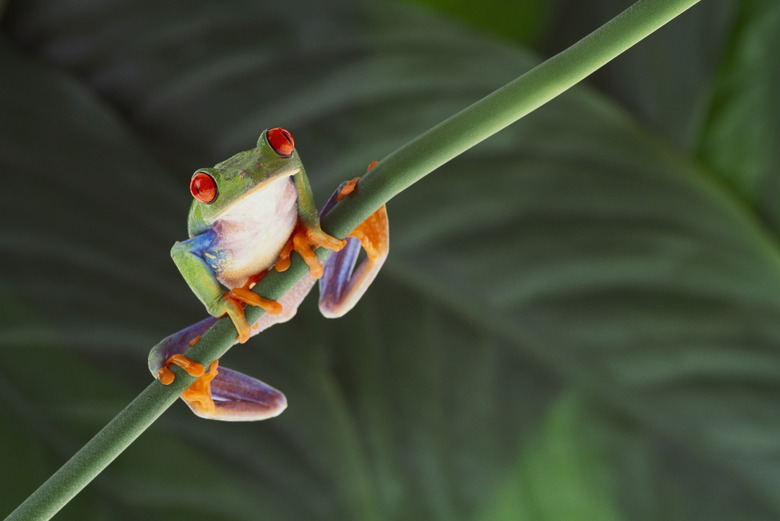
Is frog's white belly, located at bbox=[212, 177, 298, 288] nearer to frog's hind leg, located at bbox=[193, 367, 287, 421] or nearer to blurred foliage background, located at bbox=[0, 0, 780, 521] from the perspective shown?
→ frog's hind leg, located at bbox=[193, 367, 287, 421]

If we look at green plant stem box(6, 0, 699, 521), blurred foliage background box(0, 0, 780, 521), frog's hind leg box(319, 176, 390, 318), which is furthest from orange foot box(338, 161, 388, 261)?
blurred foliage background box(0, 0, 780, 521)

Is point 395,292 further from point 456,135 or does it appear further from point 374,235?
point 456,135

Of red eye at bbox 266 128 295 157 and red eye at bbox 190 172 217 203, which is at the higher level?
red eye at bbox 266 128 295 157

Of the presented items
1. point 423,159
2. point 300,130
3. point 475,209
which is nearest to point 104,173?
point 300,130

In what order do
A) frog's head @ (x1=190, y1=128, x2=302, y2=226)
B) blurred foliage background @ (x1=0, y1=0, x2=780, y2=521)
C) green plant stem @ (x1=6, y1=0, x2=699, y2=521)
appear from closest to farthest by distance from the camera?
green plant stem @ (x1=6, y1=0, x2=699, y2=521), frog's head @ (x1=190, y1=128, x2=302, y2=226), blurred foliage background @ (x1=0, y1=0, x2=780, y2=521)

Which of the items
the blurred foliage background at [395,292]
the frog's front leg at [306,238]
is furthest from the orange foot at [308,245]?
the blurred foliage background at [395,292]

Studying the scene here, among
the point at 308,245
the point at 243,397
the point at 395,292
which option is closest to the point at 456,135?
the point at 308,245
